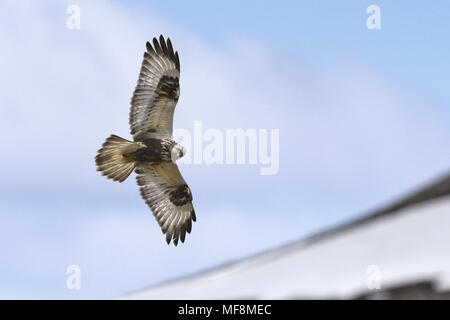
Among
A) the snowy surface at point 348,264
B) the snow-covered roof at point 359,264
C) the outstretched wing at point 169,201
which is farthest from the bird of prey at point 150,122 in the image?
the snowy surface at point 348,264

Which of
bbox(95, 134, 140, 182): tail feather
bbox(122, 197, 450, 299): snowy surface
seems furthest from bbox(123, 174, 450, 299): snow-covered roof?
bbox(95, 134, 140, 182): tail feather

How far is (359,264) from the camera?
4.84 meters

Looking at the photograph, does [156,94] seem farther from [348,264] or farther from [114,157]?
[348,264]

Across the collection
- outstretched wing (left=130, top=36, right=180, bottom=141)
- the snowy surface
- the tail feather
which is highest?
outstretched wing (left=130, top=36, right=180, bottom=141)

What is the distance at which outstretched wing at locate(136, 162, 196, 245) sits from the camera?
13078 mm


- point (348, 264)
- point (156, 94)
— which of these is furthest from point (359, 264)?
point (156, 94)

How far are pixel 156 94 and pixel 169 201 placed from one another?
2023 mm

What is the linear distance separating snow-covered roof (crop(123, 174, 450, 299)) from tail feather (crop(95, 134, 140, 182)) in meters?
6.24

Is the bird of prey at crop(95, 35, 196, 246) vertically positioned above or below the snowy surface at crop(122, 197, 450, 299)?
above

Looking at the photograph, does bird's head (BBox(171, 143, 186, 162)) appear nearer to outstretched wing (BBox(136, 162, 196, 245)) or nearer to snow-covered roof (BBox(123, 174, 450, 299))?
outstretched wing (BBox(136, 162, 196, 245))

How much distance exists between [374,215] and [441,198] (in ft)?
1.68

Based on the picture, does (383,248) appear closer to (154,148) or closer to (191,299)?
(191,299)

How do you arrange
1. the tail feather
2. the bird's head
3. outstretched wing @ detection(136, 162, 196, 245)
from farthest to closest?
outstretched wing @ detection(136, 162, 196, 245)
the bird's head
the tail feather
